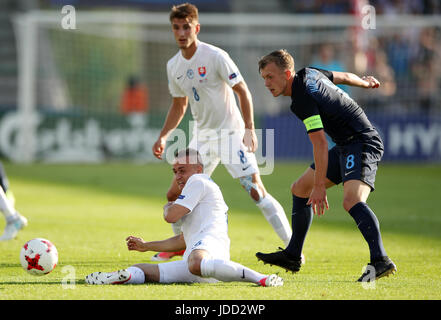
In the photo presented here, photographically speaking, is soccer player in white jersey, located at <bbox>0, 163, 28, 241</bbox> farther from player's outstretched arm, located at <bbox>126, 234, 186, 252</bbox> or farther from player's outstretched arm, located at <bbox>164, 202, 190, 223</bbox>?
player's outstretched arm, located at <bbox>164, 202, 190, 223</bbox>

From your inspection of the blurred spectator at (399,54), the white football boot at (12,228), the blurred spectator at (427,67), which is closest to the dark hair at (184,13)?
the white football boot at (12,228)

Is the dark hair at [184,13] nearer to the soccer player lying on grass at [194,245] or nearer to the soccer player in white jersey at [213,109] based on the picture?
the soccer player in white jersey at [213,109]

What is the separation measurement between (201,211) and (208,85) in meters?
1.88

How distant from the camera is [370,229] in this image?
562 centimetres

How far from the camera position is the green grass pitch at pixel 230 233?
5.11 m

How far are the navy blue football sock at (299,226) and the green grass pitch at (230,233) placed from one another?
19 cm

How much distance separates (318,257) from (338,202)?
4852mm

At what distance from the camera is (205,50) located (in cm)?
710

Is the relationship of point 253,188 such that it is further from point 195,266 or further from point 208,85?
point 195,266

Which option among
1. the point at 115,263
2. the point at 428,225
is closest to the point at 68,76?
the point at 428,225

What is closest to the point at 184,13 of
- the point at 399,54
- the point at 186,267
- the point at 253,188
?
the point at 253,188

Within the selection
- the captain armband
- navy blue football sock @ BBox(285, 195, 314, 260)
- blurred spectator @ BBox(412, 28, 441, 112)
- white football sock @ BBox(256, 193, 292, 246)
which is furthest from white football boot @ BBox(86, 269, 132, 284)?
blurred spectator @ BBox(412, 28, 441, 112)
